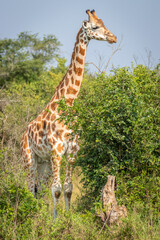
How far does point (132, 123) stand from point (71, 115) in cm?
108

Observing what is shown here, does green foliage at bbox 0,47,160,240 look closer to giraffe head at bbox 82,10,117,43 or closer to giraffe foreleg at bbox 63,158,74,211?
giraffe foreleg at bbox 63,158,74,211

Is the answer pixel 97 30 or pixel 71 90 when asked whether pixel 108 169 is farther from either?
pixel 97 30

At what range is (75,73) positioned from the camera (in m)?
7.29

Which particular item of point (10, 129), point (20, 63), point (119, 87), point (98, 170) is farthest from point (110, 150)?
point (20, 63)

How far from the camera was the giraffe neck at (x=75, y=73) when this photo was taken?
7180 mm

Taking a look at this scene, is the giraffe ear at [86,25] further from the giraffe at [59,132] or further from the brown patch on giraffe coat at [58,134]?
the brown patch on giraffe coat at [58,134]

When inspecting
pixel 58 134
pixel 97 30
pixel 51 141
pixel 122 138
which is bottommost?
pixel 122 138

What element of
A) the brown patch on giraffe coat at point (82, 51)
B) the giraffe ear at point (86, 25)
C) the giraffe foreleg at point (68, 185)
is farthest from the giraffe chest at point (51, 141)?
the giraffe ear at point (86, 25)

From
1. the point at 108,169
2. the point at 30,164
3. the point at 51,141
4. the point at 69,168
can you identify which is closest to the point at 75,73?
the point at 51,141

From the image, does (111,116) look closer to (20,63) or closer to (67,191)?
(67,191)

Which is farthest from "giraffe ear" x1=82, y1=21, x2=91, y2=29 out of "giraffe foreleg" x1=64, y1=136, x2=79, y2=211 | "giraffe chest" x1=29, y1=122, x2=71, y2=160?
"giraffe foreleg" x1=64, y1=136, x2=79, y2=211

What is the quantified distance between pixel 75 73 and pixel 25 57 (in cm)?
1995

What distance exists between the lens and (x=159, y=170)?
5.55m

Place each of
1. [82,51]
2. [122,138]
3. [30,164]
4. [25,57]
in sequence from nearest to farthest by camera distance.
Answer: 1. [122,138]
2. [82,51]
3. [30,164]
4. [25,57]
